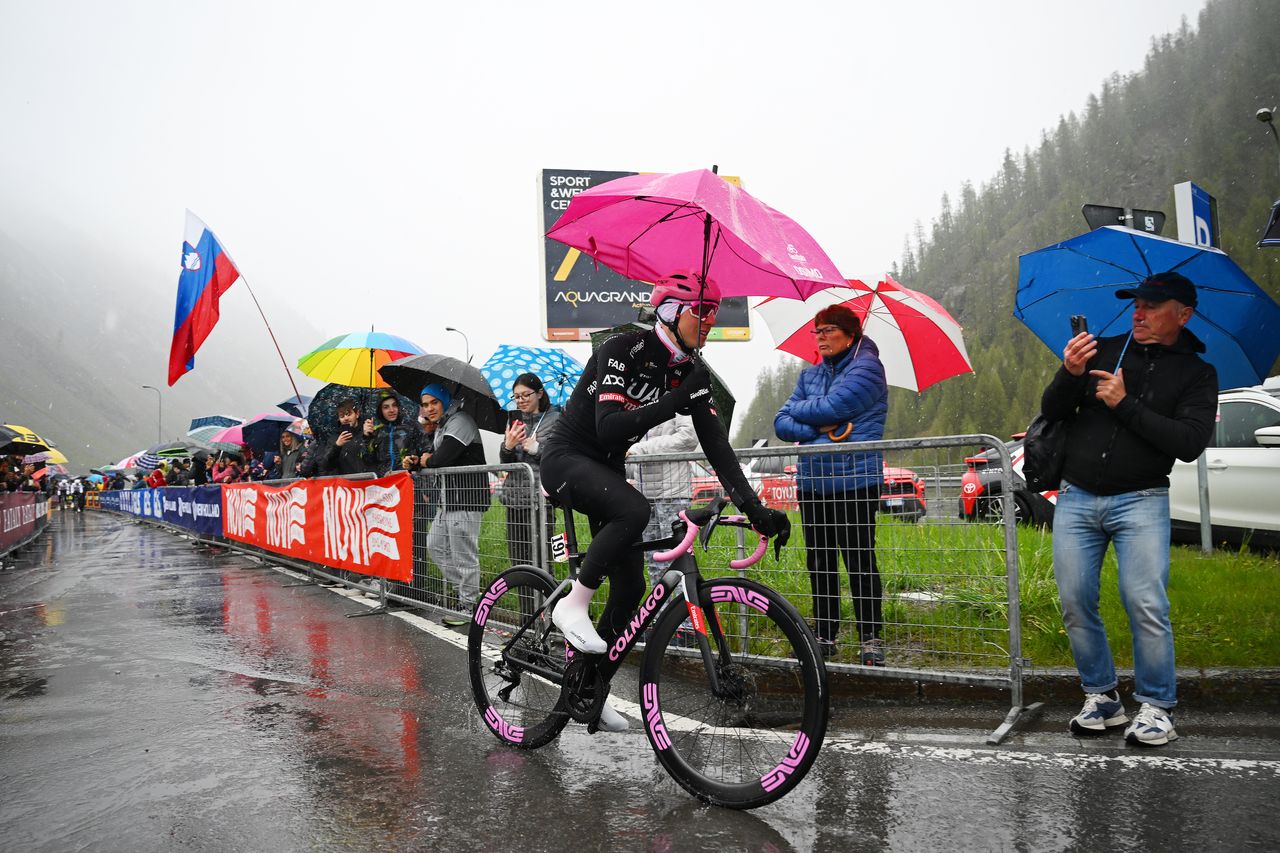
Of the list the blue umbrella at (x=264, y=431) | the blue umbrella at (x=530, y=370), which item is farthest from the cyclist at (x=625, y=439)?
the blue umbrella at (x=264, y=431)

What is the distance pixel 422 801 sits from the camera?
3.76 metres

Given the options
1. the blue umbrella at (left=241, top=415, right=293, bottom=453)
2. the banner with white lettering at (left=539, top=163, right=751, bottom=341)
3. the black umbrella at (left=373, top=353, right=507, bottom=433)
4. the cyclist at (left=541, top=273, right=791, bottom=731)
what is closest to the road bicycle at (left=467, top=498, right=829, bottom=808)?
the cyclist at (left=541, top=273, right=791, bottom=731)

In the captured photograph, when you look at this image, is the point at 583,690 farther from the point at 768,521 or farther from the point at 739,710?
the point at 768,521

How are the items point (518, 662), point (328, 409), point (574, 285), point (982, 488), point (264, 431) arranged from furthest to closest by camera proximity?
point (264, 431) < point (574, 285) < point (328, 409) < point (982, 488) < point (518, 662)

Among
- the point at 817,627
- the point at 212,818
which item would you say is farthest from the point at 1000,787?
the point at 212,818

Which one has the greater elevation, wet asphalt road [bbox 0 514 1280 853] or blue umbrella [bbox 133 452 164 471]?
blue umbrella [bbox 133 452 164 471]

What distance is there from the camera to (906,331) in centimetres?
685

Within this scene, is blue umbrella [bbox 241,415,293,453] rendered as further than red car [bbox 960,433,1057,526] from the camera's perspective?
Yes

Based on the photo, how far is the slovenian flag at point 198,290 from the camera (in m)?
13.1

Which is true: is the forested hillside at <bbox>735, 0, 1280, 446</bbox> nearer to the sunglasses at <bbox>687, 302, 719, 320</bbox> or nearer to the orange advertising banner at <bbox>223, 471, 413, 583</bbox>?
the orange advertising banner at <bbox>223, 471, 413, 583</bbox>

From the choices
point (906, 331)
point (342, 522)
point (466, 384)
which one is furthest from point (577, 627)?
point (342, 522)

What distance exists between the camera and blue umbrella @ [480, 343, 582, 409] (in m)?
8.32

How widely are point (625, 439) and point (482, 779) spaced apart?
1575 mm

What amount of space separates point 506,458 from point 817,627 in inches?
144
